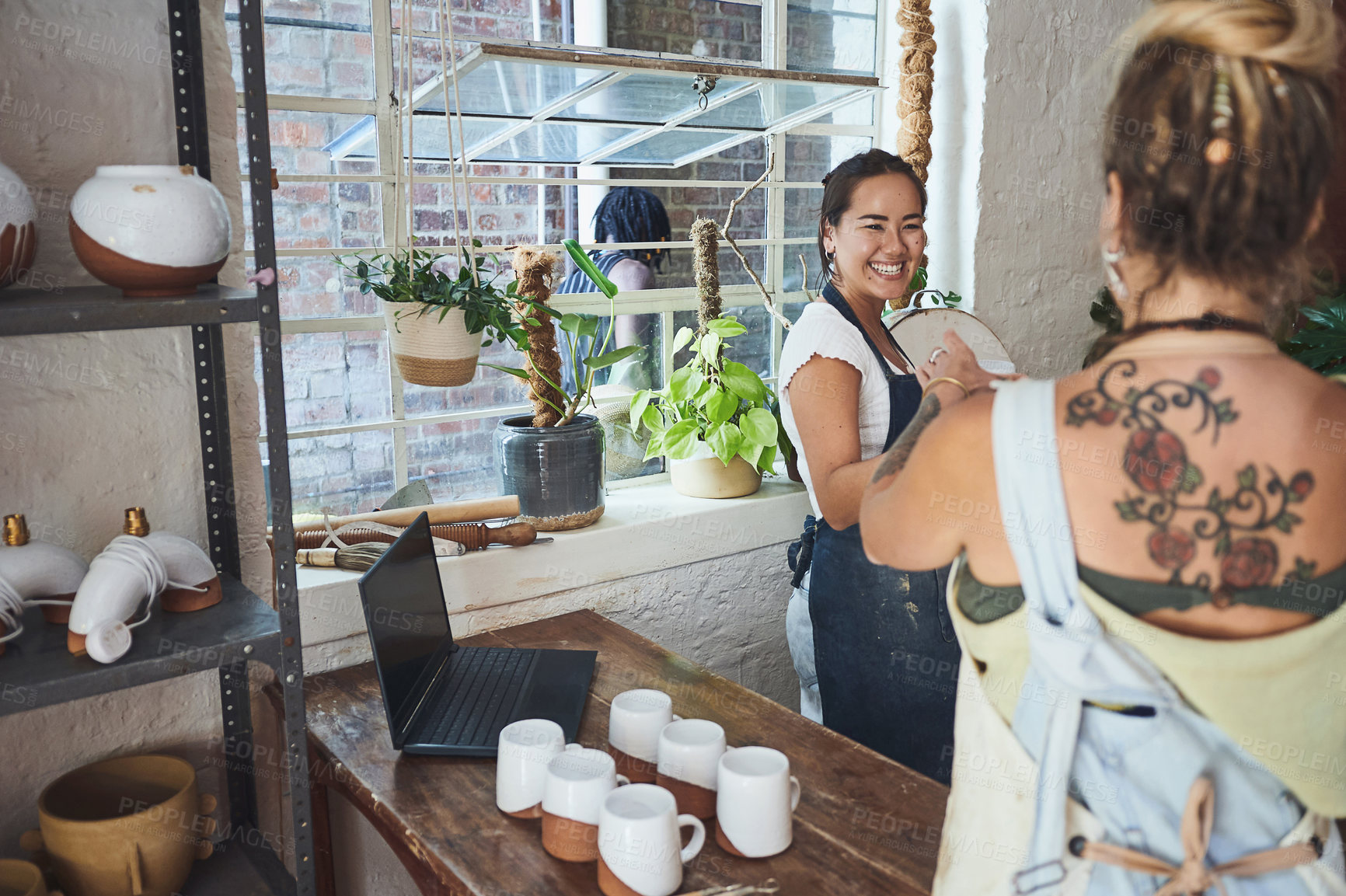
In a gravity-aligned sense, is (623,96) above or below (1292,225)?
above

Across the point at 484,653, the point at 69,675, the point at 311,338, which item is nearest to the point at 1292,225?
the point at 69,675

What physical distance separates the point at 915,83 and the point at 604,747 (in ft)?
5.97

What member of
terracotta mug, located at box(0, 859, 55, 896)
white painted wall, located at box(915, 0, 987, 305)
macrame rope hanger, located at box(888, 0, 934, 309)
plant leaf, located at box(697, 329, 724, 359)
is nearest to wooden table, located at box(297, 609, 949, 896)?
terracotta mug, located at box(0, 859, 55, 896)

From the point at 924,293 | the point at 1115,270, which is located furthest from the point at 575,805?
the point at 924,293

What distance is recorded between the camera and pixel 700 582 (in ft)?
7.72

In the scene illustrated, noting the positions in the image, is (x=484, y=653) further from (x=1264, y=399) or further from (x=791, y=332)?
(x=1264, y=399)

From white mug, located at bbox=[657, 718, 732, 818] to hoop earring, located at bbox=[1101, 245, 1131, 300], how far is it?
742 millimetres

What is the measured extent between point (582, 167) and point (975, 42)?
40.8 inches

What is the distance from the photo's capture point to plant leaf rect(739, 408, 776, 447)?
2311 mm

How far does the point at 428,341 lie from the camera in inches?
69.7

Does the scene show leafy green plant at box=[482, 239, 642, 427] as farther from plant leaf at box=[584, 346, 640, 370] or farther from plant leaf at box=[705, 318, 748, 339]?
plant leaf at box=[705, 318, 748, 339]

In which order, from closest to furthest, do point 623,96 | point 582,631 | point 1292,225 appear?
point 1292,225
point 582,631
point 623,96

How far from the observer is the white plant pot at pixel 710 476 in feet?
7.79

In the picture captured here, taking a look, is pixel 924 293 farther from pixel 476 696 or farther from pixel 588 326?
pixel 476 696
